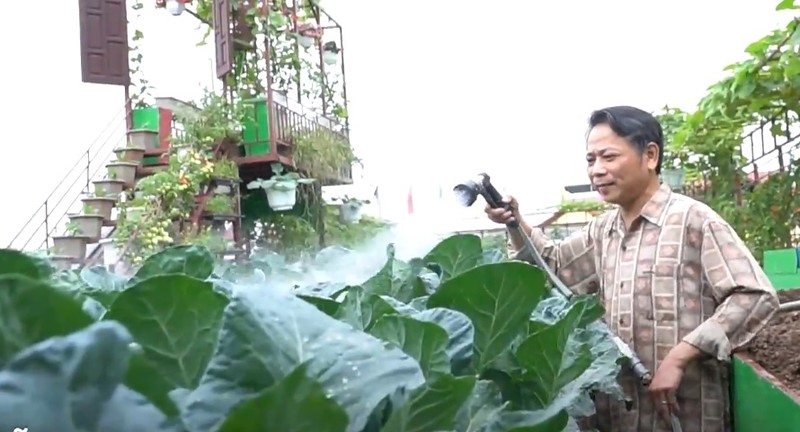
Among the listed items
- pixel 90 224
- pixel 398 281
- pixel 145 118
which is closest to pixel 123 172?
pixel 90 224

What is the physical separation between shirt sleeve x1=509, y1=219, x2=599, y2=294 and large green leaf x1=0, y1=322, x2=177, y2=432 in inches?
56.6

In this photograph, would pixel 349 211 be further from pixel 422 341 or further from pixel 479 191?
pixel 422 341

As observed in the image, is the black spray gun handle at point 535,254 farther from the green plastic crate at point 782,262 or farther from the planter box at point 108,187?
the planter box at point 108,187

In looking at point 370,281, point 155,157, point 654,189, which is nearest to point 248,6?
point 155,157

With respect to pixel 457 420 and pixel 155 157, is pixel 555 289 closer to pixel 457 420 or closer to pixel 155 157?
pixel 457 420

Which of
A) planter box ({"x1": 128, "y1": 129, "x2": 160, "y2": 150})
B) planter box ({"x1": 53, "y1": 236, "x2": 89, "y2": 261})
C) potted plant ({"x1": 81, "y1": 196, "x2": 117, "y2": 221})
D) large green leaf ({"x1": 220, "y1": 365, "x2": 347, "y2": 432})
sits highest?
planter box ({"x1": 128, "y1": 129, "x2": 160, "y2": 150})

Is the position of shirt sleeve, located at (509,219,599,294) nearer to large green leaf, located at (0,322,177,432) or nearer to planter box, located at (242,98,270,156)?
large green leaf, located at (0,322,177,432)

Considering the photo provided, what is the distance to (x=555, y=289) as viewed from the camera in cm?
143

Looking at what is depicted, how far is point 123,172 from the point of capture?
6.04 m

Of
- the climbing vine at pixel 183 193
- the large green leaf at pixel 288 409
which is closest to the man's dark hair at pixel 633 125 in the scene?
the large green leaf at pixel 288 409

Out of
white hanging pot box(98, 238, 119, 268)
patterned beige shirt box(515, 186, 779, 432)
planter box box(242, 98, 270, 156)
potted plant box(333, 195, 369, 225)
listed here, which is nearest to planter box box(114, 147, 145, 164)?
white hanging pot box(98, 238, 119, 268)

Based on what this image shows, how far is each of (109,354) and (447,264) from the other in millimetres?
927

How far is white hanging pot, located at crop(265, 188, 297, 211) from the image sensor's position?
5340 millimetres

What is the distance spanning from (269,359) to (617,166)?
124cm
